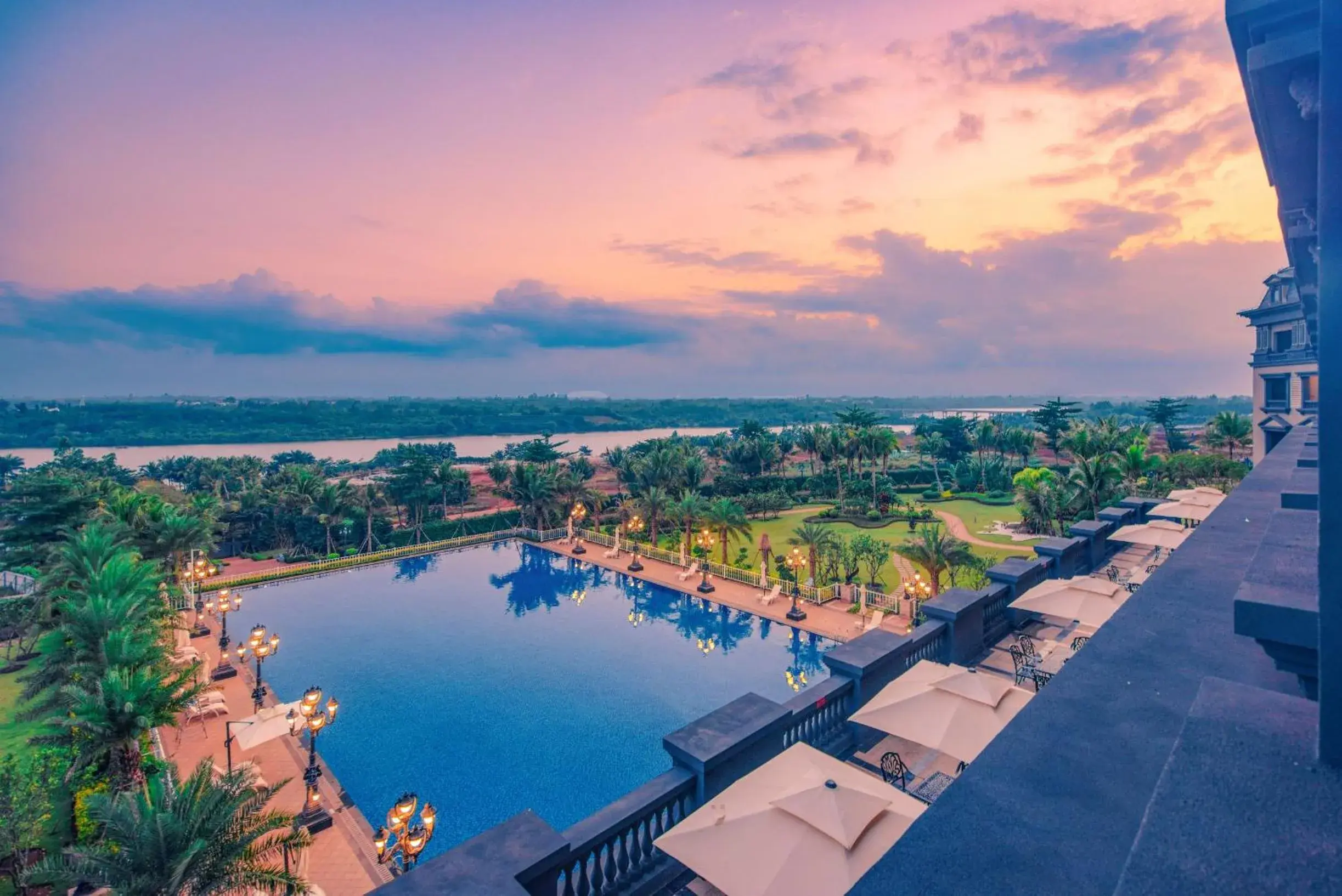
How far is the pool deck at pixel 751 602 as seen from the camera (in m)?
24.0

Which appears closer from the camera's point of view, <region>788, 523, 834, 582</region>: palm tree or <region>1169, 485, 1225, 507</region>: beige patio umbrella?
<region>1169, 485, 1225, 507</region>: beige patio umbrella

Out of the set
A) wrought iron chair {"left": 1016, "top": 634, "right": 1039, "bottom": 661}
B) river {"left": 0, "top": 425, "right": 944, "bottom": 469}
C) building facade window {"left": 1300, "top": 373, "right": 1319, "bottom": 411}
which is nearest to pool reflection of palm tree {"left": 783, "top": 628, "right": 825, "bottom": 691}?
wrought iron chair {"left": 1016, "top": 634, "right": 1039, "bottom": 661}

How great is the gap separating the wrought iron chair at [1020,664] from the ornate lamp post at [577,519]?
2950 cm

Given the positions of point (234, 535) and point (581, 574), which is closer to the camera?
point (581, 574)

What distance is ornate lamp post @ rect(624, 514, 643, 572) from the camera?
3422 cm

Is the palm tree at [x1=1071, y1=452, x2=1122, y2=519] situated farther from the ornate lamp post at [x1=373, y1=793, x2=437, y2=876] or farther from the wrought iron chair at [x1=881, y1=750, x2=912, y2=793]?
the ornate lamp post at [x1=373, y1=793, x2=437, y2=876]

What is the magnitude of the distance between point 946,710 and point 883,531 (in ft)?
114

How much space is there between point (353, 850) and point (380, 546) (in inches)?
1238

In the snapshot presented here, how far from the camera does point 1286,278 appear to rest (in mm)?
27812

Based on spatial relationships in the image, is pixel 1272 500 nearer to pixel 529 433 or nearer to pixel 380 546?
pixel 380 546

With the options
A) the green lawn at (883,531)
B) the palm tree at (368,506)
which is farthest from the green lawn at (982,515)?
the palm tree at (368,506)

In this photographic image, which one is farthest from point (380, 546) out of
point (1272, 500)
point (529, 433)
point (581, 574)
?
point (529, 433)

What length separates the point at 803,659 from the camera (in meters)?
22.5

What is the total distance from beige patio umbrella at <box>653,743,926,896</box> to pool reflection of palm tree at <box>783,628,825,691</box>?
45.5 ft
